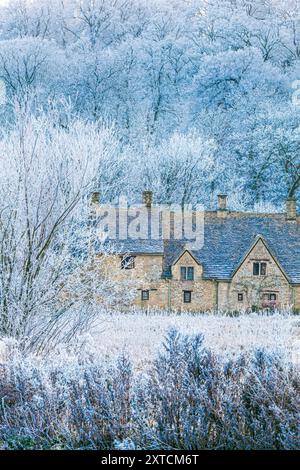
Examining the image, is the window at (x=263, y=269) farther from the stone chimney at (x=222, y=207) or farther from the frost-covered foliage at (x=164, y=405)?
the frost-covered foliage at (x=164, y=405)

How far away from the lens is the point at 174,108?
51.9 meters

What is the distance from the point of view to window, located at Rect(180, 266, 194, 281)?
35.1 metres

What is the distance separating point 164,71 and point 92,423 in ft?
160

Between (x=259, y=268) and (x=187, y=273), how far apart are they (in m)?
3.50

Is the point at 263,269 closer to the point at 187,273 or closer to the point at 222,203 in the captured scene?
the point at 187,273

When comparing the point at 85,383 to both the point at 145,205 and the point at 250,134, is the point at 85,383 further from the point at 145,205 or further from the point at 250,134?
the point at 250,134

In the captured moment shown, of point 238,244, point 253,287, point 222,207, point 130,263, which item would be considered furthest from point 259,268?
point 130,263

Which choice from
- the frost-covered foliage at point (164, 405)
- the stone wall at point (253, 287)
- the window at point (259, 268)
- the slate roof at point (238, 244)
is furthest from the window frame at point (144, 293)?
the frost-covered foliage at point (164, 405)

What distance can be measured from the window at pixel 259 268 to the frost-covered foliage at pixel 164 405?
90.2 ft

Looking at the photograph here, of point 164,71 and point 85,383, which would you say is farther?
point 164,71

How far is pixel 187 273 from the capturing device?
35.3 metres

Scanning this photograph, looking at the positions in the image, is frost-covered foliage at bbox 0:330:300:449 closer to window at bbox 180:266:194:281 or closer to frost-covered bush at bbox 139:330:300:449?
frost-covered bush at bbox 139:330:300:449

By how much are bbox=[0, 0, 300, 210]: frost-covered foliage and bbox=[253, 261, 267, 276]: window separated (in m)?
9.00
